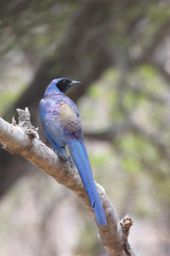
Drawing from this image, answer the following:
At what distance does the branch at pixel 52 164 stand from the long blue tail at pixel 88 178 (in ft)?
0.29

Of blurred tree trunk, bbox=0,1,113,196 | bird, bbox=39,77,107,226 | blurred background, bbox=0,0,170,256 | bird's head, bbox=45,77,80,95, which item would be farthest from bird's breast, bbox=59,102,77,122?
blurred tree trunk, bbox=0,1,113,196

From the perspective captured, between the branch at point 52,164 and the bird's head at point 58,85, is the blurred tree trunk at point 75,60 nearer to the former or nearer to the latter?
the bird's head at point 58,85

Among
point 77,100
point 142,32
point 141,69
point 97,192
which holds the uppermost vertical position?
point 141,69

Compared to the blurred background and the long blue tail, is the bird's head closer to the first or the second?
the long blue tail

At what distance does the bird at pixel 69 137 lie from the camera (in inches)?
162

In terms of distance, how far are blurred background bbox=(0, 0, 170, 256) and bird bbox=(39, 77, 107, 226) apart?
8.61 feet

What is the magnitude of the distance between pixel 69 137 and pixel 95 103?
342 inches

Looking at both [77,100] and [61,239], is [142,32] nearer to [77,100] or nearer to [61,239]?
Answer: [77,100]

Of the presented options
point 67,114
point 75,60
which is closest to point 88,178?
point 67,114

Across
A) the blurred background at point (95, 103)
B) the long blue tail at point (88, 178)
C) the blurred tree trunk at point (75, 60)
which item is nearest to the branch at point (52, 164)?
the long blue tail at point (88, 178)

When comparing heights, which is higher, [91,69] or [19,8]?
[91,69]

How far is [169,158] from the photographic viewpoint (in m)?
10.3

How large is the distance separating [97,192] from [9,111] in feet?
14.9

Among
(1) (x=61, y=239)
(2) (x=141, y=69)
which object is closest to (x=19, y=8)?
(2) (x=141, y=69)
